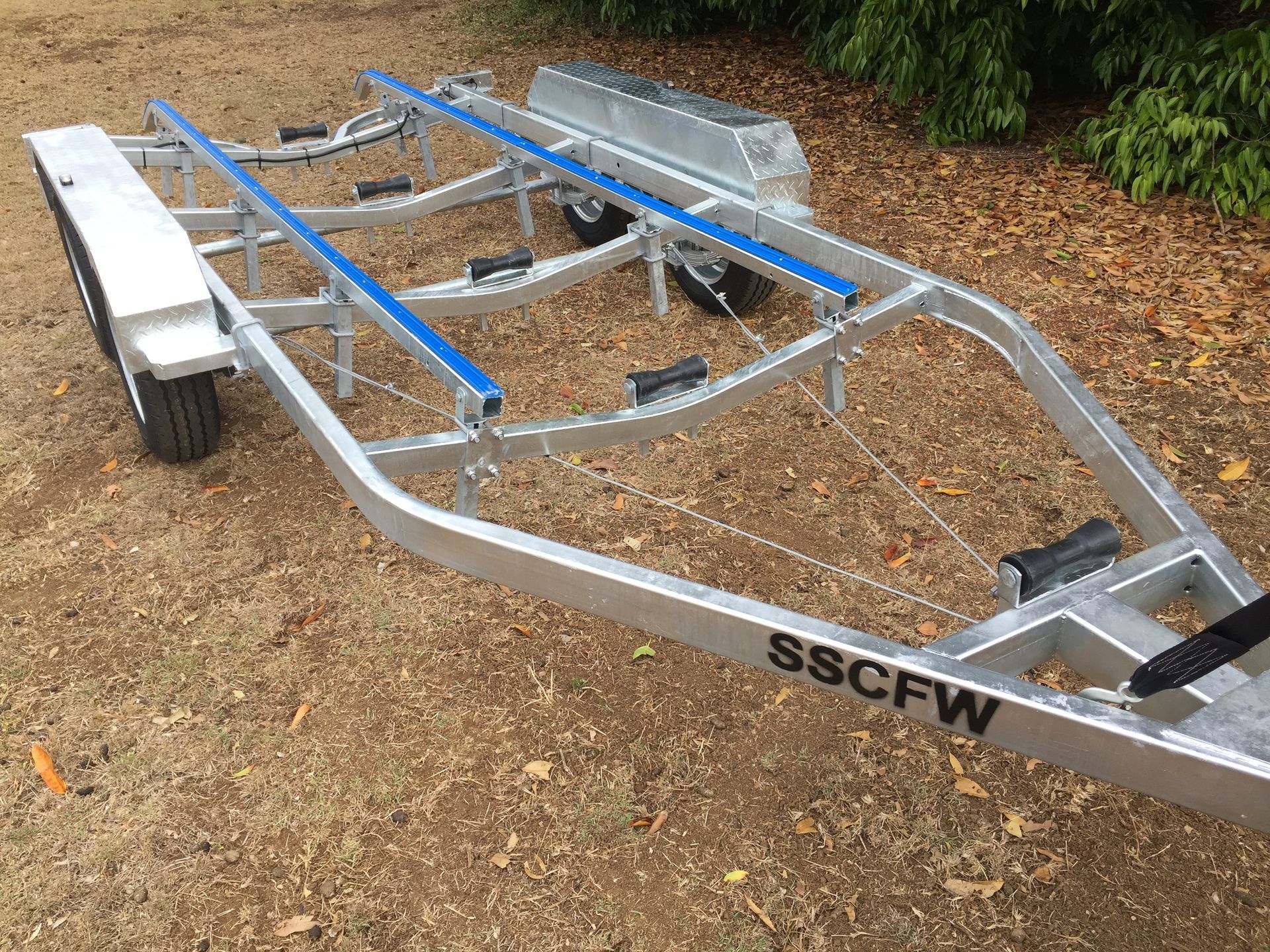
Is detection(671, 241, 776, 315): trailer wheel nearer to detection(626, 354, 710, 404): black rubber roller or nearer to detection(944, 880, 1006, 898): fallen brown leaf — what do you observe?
detection(626, 354, 710, 404): black rubber roller

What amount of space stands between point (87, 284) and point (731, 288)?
3.13 metres

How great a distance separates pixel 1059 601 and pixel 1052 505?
6.96 ft

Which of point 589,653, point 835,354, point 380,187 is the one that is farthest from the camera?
point 380,187

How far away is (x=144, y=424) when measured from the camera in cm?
430

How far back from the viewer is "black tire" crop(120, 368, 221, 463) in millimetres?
4090

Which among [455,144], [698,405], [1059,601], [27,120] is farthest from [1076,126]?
[27,120]

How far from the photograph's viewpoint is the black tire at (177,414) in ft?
13.4

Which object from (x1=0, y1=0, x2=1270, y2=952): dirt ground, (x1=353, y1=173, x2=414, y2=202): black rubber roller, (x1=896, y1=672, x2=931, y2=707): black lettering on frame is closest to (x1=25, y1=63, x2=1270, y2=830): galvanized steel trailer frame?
(x1=896, y1=672, x2=931, y2=707): black lettering on frame

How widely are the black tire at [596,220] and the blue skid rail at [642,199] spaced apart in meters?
0.83

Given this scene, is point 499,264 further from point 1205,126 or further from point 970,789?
point 1205,126

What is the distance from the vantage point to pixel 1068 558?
7.35 ft

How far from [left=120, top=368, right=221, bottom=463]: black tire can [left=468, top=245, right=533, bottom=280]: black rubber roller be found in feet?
3.79

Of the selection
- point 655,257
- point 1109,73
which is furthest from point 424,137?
point 1109,73

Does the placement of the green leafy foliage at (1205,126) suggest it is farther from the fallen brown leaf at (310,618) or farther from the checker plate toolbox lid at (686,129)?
the fallen brown leaf at (310,618)
